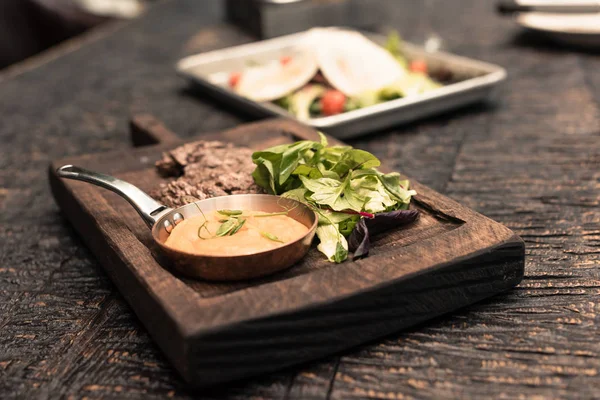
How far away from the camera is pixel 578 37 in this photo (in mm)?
3736

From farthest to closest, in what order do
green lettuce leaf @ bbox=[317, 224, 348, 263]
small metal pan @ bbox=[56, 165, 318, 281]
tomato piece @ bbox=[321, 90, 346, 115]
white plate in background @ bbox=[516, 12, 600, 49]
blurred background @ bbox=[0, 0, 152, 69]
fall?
blurred background @ bbox=[0, 0, 152, 69] → white plate in background @ bbox=[516, 12, 600, 49] → tomato piece @ bbox=[321, 90, 346, 115] → green lettuce leaf @ bbox=[317, 224, 348, 263] → small metal pan @ bbox=[56, 165, 318, 281]

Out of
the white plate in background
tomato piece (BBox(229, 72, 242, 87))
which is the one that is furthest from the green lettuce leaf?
the white plate in background

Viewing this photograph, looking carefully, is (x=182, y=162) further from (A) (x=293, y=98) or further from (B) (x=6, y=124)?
(B) (x=6, y=124)

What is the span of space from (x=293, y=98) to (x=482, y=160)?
84cm

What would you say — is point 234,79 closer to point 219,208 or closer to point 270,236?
point 219,208

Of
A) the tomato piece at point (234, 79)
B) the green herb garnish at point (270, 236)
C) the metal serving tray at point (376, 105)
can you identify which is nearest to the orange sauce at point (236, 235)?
the green herb garnish at point (270, 236)

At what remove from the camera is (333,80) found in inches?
116

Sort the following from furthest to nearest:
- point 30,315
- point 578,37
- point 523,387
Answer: point 578,37 < point 30,315 < point 523,387

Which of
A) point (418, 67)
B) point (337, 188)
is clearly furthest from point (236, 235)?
point (418, 67)

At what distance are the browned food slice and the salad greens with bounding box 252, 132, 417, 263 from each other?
71mm

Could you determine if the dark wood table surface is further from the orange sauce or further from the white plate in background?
the orange sauce

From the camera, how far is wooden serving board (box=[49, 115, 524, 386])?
50.7 inches

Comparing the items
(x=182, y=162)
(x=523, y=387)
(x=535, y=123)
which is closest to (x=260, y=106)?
(x=182, y=162)

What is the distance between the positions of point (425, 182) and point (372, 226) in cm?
74
